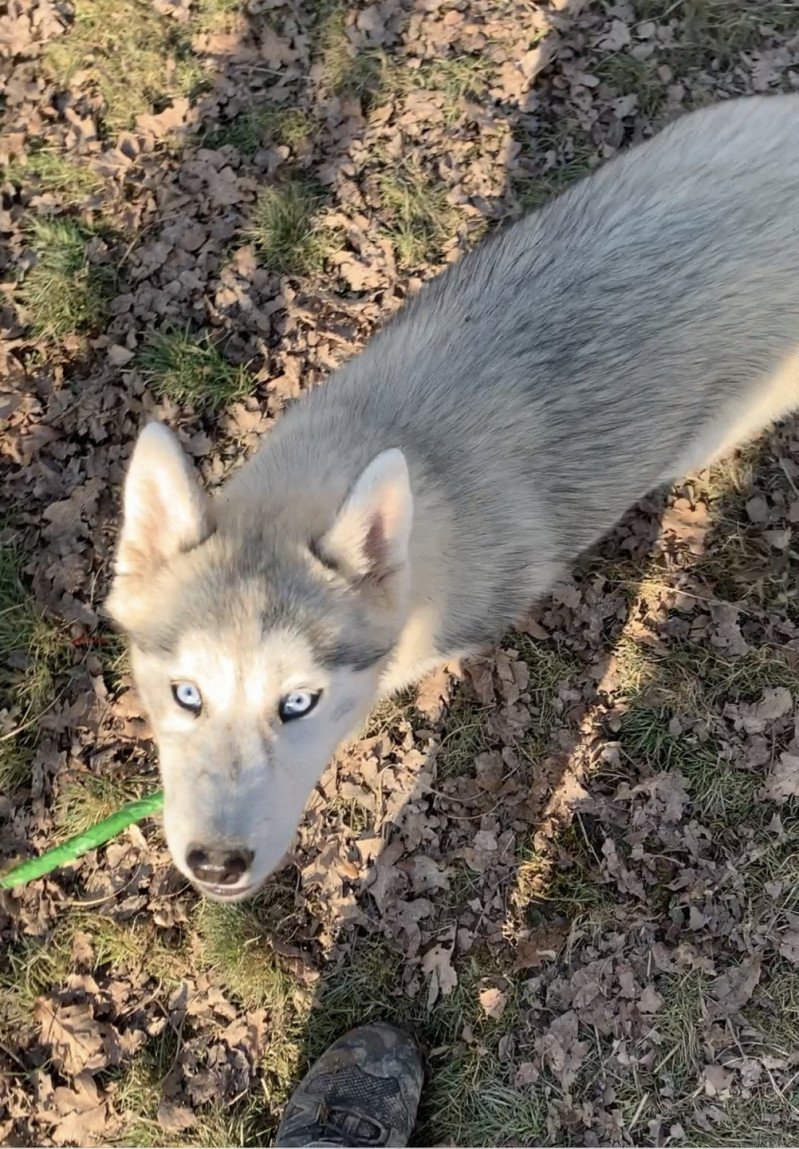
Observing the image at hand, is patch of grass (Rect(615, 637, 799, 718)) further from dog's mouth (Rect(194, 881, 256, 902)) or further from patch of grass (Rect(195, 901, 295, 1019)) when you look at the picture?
dog's mouth (Rect(194, 881, 256, 902))

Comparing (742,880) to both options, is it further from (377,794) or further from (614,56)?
(614,56)

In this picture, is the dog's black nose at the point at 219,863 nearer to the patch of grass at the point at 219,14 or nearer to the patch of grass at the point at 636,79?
the patch of grass at the point at 636,79

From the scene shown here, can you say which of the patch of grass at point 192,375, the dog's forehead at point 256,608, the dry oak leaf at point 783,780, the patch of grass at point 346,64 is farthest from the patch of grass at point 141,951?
the patch of grass at point 346,64

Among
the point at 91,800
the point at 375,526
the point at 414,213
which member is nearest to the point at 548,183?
the point at 414,213

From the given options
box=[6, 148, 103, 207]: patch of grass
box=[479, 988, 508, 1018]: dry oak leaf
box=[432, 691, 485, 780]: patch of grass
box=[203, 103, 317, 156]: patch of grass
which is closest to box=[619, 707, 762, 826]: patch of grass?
box=[432, 691, 485, 780]: patch of grass

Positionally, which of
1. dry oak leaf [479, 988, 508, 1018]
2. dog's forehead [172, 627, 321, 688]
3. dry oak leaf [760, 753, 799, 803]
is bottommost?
dry oak leaf [479, 988, 508, 1018]

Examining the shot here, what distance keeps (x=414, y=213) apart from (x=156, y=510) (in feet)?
10.0

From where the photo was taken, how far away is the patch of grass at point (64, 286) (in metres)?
4.72

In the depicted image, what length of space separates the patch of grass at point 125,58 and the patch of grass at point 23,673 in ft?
9.95

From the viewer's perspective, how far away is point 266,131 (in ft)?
16.3

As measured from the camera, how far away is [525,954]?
13.0 ft

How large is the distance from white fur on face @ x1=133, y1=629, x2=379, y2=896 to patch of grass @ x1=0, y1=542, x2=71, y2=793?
2.08 m

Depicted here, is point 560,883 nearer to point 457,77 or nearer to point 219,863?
point 219,863

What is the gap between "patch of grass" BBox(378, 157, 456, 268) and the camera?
479 centimetres
